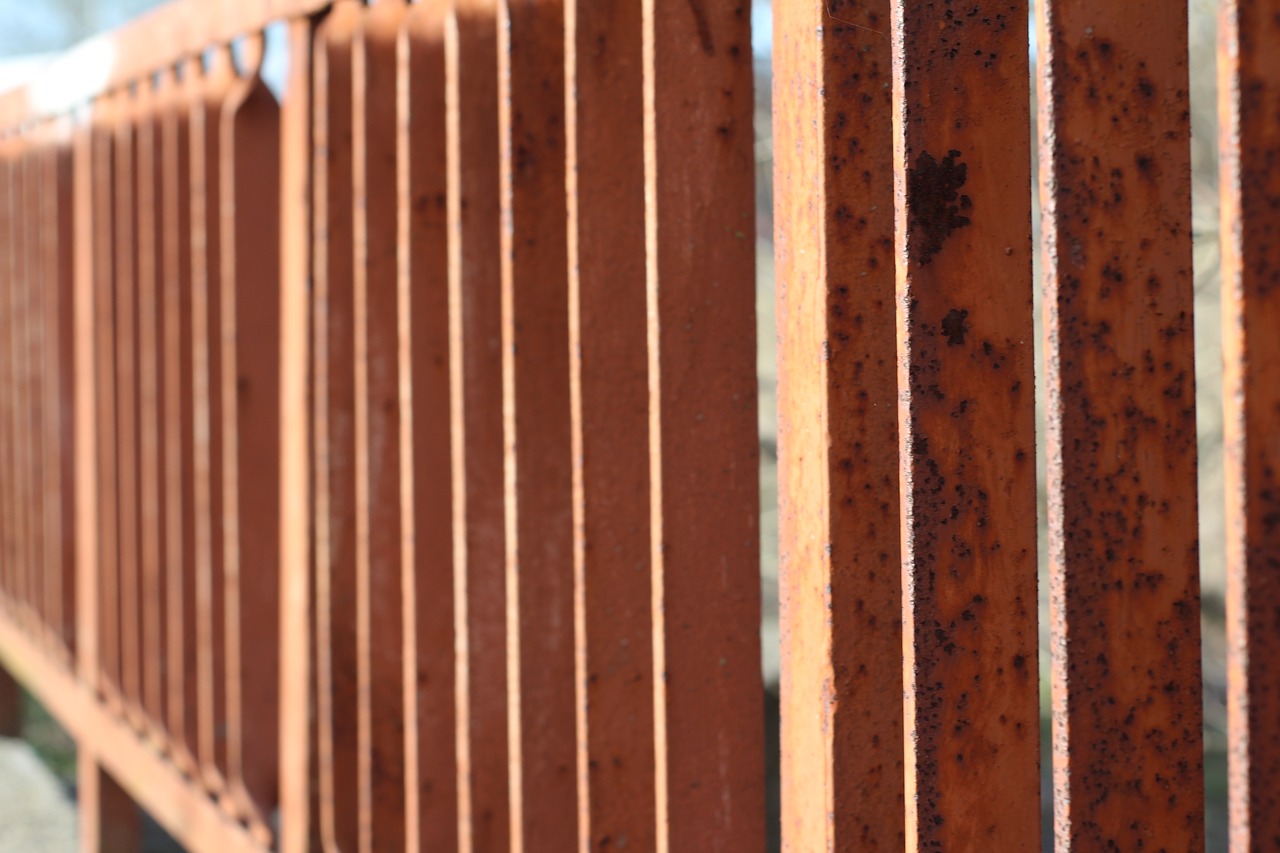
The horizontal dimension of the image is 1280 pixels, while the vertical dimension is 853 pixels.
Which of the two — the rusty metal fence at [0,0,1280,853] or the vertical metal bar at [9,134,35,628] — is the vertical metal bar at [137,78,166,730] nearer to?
the rusty metal fence at [0,0,1280,853]

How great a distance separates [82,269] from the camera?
3379mm

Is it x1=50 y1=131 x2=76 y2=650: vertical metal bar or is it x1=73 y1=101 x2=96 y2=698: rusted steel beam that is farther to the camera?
x1=50 y1=131 x2=76 y2=650: vertical metal bar

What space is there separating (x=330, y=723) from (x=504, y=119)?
3.58 feet

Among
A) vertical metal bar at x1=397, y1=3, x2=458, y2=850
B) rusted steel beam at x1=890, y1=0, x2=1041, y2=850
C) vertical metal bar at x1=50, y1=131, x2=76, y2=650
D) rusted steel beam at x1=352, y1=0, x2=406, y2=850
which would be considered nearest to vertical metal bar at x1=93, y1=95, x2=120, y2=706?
vertical metal bar at x1=50, y1=131, x2=76, y2=650

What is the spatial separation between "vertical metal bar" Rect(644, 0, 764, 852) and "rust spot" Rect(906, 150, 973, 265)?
0.37m

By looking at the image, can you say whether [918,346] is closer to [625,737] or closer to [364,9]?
[625,737]

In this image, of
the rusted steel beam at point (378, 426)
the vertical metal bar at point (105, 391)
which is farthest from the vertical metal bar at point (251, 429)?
the vertical metal bar at point (105, 391)

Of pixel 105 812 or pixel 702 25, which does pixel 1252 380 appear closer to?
pixel 702 25

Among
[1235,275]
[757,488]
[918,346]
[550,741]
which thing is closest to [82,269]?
[550,741]

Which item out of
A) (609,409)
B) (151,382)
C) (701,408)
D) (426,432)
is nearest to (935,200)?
(701,408)

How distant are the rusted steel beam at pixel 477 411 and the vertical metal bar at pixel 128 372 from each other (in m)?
1.61

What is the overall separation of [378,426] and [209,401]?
83 cm

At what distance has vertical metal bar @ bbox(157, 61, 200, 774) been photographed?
2.84m

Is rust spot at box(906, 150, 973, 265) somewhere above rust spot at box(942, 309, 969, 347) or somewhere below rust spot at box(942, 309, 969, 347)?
above
